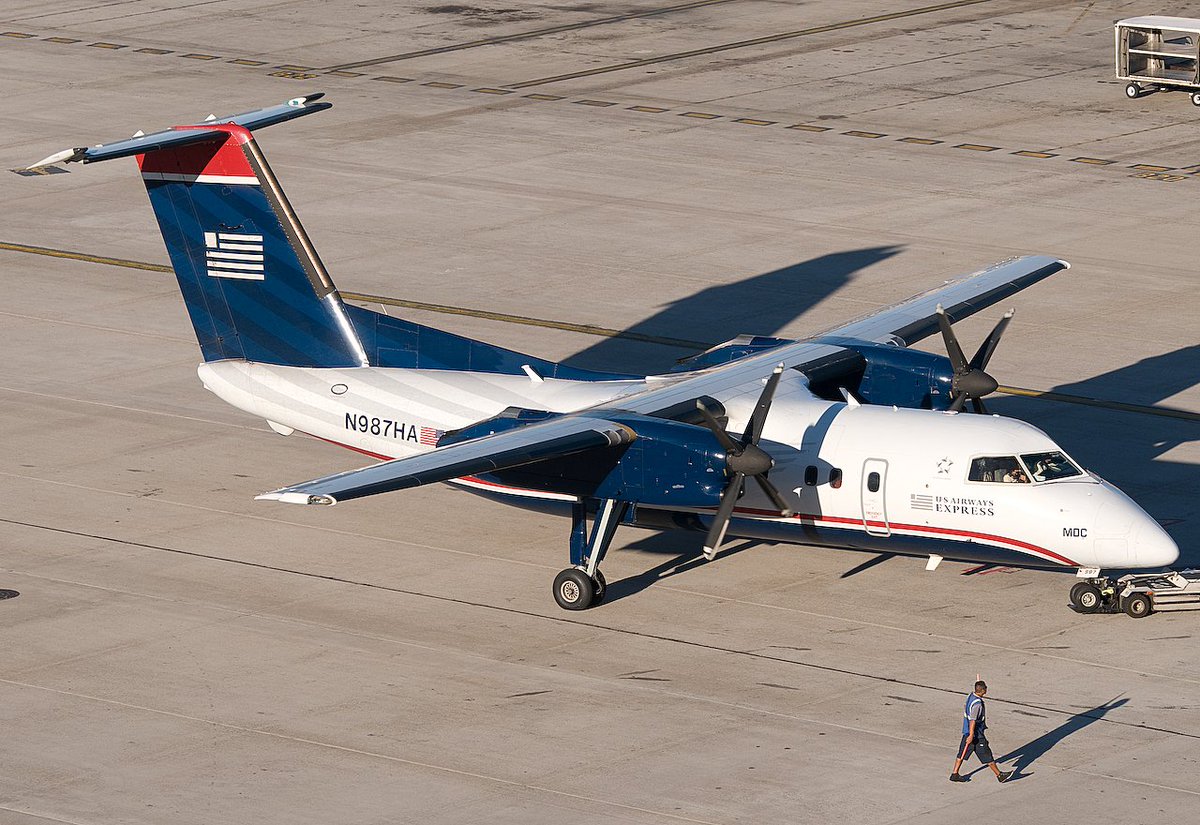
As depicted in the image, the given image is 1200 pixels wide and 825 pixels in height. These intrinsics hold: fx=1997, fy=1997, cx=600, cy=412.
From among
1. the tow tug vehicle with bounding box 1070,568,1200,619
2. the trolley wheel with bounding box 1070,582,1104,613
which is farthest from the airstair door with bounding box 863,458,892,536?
the tow tug vehicle with bounding box 1070,568,1200,619

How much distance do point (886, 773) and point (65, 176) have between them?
1422 inches

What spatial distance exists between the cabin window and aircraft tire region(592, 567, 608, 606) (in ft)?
16.8

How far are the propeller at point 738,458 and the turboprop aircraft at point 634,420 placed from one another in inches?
1.3

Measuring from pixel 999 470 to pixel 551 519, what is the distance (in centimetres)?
754

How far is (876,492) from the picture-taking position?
27.0 m

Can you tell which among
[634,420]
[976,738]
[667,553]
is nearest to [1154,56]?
[667,553]

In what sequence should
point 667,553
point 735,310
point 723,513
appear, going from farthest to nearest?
point 735,310, point 667,553, point 723,513

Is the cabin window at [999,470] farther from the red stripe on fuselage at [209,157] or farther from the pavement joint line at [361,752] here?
the red stripe on fuselage at [209,157]

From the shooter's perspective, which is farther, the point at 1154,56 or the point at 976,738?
the point at 1154,56

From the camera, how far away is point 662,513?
91.4 feet

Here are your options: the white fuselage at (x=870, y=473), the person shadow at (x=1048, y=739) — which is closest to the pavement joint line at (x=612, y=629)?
the person shadow at (x=1048, y=739)

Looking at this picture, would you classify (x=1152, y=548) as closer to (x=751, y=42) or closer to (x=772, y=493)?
(x=772, y=493)

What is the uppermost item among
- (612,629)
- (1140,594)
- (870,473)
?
(870,473)

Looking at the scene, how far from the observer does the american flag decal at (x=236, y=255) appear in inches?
1219
